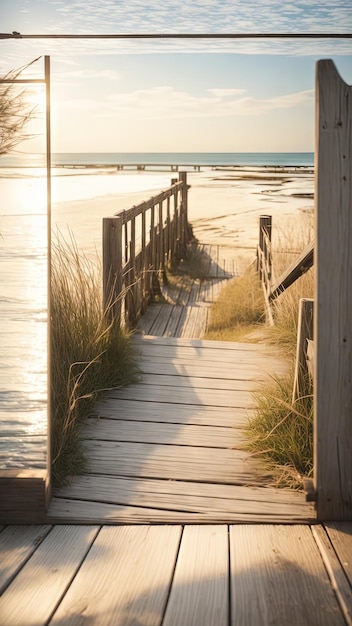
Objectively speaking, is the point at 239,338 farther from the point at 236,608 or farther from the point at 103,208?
the point at 103,208

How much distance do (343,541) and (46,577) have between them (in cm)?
103

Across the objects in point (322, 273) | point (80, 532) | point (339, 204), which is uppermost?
point (339, 204)

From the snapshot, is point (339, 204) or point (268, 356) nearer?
point (339, 204)

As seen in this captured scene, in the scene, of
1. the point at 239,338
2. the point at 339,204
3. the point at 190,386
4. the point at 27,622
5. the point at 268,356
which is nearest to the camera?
the point at 27,622

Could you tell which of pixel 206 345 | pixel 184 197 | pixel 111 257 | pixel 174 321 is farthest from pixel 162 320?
pixel 184 197

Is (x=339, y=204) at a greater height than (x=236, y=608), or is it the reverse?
(x=339, y=204)

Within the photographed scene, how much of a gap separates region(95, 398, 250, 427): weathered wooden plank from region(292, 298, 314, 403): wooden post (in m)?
0.38

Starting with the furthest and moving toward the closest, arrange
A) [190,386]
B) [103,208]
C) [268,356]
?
[103,208], [268,356], [190,386]

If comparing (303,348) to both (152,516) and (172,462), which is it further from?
(152,516)

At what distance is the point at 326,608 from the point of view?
6.88 feet

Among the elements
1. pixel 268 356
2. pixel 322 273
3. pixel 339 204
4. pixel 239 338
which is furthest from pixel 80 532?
pixel 239 338

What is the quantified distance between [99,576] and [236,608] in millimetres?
455

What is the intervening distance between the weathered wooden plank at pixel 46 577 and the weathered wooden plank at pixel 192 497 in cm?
27

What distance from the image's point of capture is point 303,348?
357 cm
